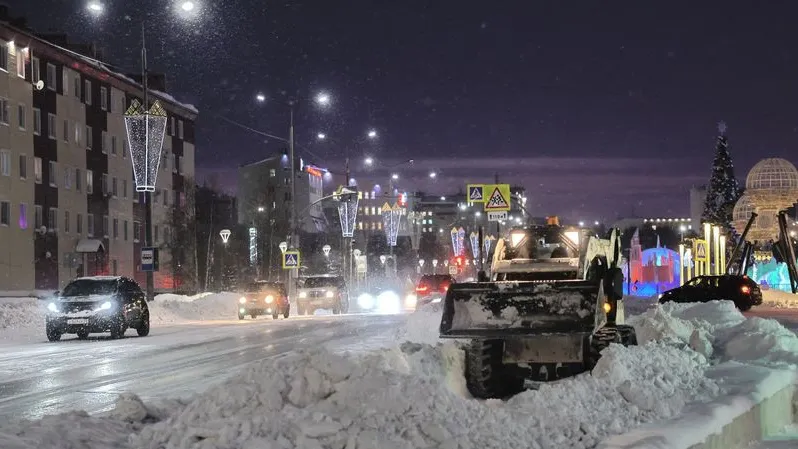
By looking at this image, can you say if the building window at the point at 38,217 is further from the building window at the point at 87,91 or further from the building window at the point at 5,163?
the building window at the point at 87,91

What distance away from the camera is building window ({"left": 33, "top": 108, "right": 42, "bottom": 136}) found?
56781 mm

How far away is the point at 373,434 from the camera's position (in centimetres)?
786

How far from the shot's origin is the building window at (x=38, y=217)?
56625mm

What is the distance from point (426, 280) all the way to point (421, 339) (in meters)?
26.7

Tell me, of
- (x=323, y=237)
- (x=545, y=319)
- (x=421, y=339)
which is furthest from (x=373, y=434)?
(x=323, y=237)

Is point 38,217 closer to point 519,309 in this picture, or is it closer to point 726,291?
point 726,291

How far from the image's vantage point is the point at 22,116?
55.3m

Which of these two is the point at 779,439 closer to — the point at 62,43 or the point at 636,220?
the point at 62,43

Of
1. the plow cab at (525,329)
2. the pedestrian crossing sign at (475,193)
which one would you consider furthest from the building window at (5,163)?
the plow cab at (525,329)

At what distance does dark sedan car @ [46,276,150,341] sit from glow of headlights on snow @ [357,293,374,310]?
31.1 metres

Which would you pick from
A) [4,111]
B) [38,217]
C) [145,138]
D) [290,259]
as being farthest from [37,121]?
[145,138]

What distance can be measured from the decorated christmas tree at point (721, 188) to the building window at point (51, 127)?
191 feet

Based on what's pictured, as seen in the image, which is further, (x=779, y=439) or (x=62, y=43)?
(x=62, y=43)

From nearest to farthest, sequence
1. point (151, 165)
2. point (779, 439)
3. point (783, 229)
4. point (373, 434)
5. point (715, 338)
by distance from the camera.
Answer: point (373, 434)
point (779, 439)
point (715, 338)
point (151, 165)
point (783, 229)
